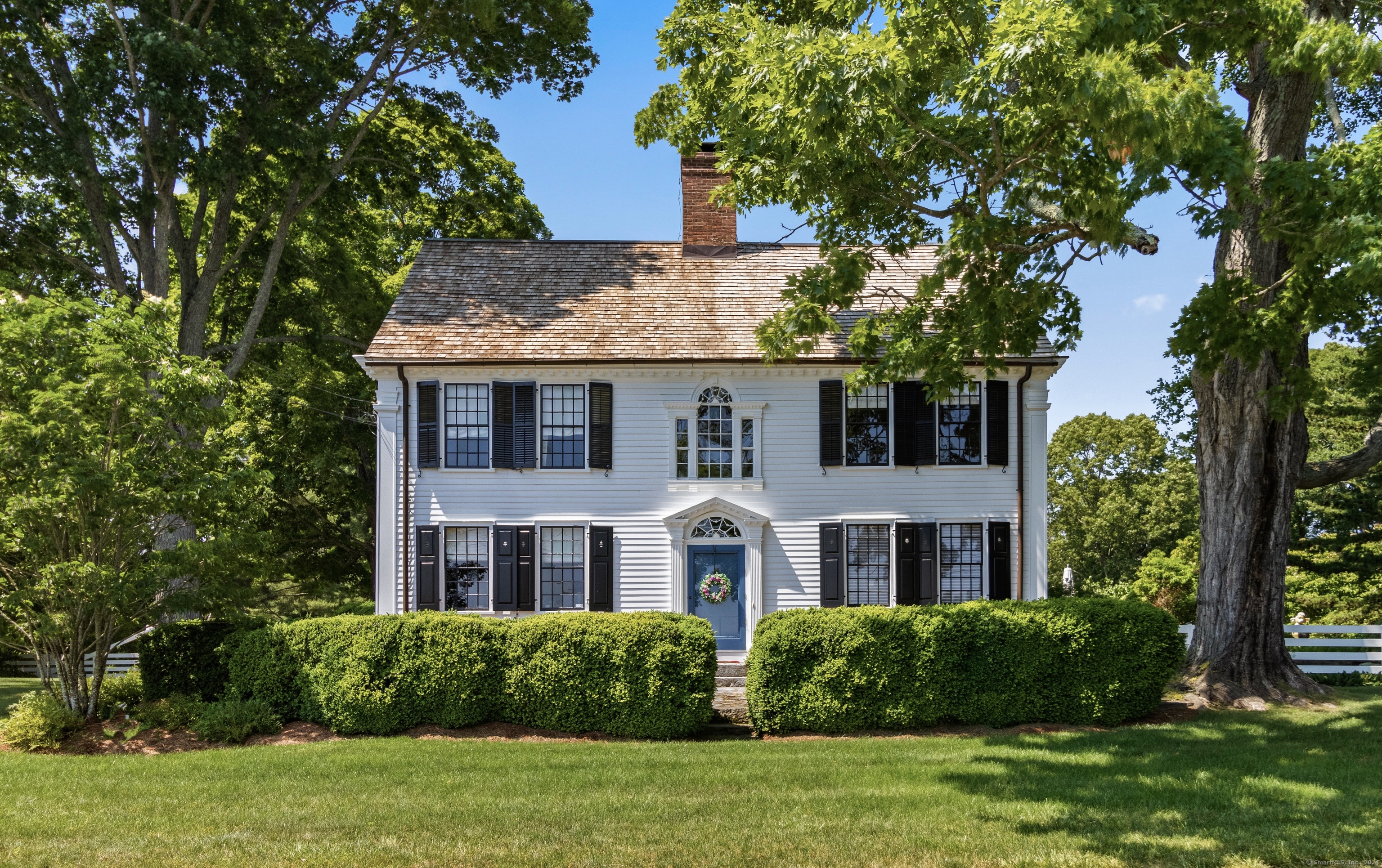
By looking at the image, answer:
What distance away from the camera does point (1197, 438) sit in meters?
12.7

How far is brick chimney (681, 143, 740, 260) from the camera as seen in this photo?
18.1 meters

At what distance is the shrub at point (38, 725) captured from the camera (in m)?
10.3

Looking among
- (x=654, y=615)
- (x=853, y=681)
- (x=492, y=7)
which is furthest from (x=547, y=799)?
(x=492, y=7)

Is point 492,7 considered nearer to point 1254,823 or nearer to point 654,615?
point 654,615

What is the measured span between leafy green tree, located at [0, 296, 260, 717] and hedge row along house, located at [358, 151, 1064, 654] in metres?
4.27

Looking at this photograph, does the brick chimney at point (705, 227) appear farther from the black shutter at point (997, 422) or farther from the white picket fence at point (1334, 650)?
the white picket fence at point (1334, 650)

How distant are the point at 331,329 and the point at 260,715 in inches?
525

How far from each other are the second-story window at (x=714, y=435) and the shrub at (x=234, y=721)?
7.82m

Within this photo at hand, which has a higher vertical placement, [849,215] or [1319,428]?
[849,215]

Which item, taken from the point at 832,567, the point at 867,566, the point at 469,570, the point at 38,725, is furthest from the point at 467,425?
the point at 867,566

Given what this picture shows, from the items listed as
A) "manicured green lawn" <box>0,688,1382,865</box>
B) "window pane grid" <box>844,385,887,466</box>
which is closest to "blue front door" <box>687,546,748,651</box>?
"window pane grid" <box>844,385,887,466</box>

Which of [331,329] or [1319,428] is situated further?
[1319,428]

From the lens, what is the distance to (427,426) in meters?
15.4

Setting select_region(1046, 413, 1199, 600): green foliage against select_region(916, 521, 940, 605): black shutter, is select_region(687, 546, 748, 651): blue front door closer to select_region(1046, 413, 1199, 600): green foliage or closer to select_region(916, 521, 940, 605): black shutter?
select_region(916, 521, 940, 605): black shutter
